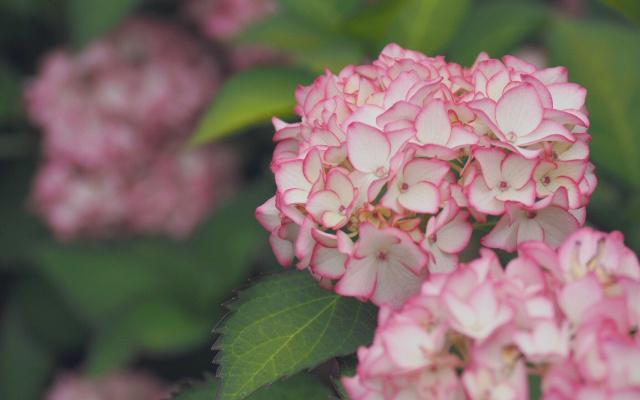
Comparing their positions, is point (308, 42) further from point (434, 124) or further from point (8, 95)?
point (8, 95)

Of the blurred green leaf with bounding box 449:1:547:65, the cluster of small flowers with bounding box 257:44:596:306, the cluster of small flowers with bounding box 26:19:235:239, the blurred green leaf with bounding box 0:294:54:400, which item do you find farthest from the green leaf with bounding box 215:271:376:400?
the blurred green leaf with bounding box 0:294:54:400

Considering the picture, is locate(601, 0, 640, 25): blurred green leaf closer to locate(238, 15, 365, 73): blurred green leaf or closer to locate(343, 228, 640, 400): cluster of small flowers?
locate(238, 15, 365, 73): blurred green leaf

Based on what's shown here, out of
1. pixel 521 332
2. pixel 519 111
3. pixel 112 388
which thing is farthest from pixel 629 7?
pixel 112 388

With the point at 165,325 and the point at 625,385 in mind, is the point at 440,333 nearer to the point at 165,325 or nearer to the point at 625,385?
the point at 625,385

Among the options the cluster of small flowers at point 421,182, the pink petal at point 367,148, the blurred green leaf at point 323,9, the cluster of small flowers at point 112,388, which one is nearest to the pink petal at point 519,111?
the cluster of small flowers at point 421,182

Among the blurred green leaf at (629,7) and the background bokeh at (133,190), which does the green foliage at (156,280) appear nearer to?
the background bokeh at (133,190)
